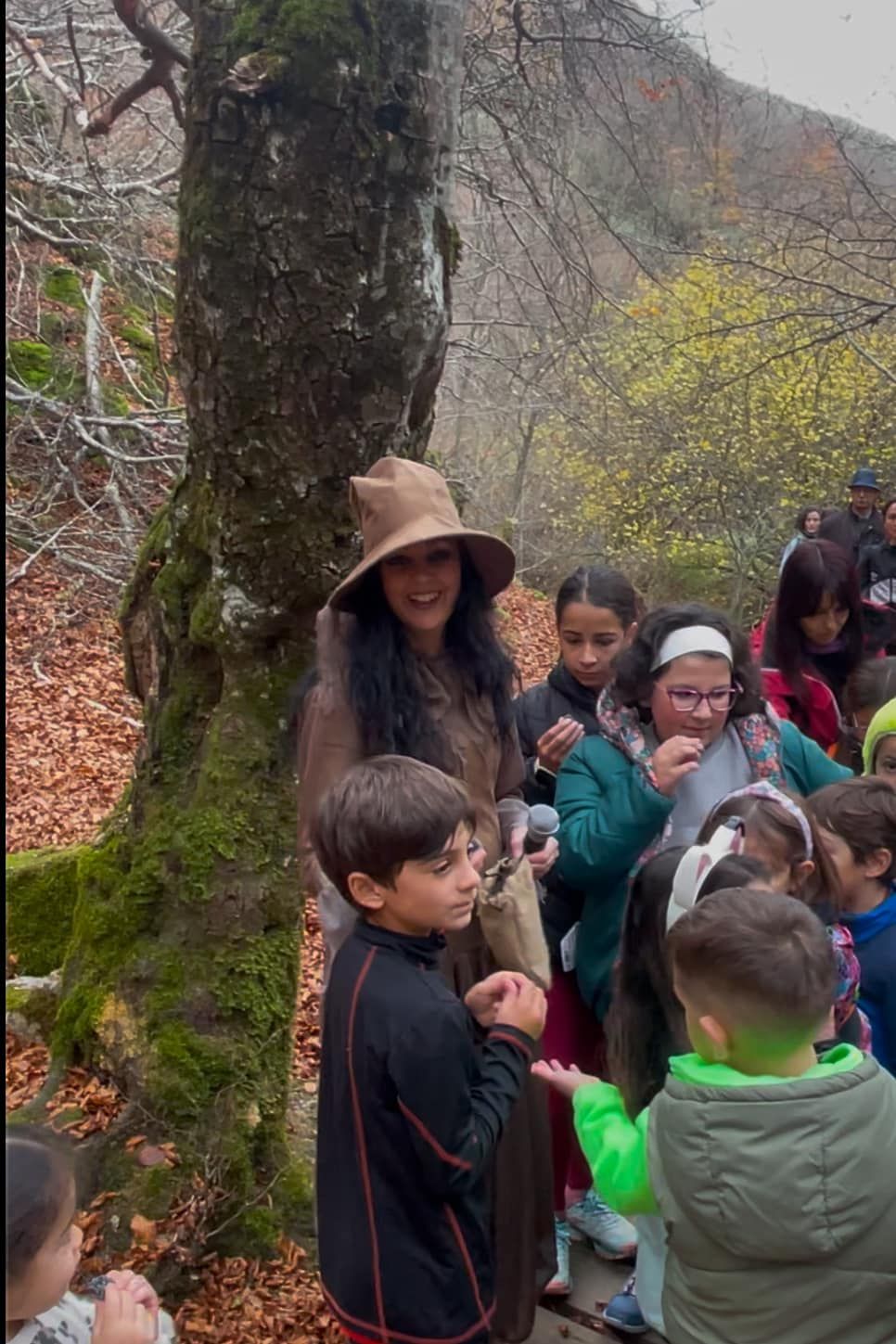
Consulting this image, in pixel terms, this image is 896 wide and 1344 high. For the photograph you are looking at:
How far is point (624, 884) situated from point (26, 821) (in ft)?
16.8

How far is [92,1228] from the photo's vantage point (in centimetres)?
267

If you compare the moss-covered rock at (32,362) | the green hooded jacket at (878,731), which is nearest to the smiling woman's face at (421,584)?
the green hooded jacket at (878,731)

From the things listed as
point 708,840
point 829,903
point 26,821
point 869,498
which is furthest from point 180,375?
point 869,498

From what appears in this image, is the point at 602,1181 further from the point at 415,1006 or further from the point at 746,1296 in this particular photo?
the point at 415,1006

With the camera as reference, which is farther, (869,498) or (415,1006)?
(869,498)

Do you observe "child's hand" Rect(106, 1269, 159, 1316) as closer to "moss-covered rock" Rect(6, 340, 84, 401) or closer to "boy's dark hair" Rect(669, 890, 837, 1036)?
"boy's dark hair" Rect(669, 890, 837, 1036)

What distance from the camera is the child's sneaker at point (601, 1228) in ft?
9.18

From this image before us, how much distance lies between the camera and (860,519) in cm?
805

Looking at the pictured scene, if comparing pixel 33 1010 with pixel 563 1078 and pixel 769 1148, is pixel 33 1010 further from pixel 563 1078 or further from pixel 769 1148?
pixel 769 1148

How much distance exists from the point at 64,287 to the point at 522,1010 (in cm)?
1070

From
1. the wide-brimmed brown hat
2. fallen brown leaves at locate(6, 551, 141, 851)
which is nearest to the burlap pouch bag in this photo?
the wide-brimmed brown hat

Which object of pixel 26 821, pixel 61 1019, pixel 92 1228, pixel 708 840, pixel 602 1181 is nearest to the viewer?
pixel 602 1181

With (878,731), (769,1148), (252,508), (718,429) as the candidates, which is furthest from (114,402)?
(769,1148)

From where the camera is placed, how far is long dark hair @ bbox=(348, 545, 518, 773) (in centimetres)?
224
